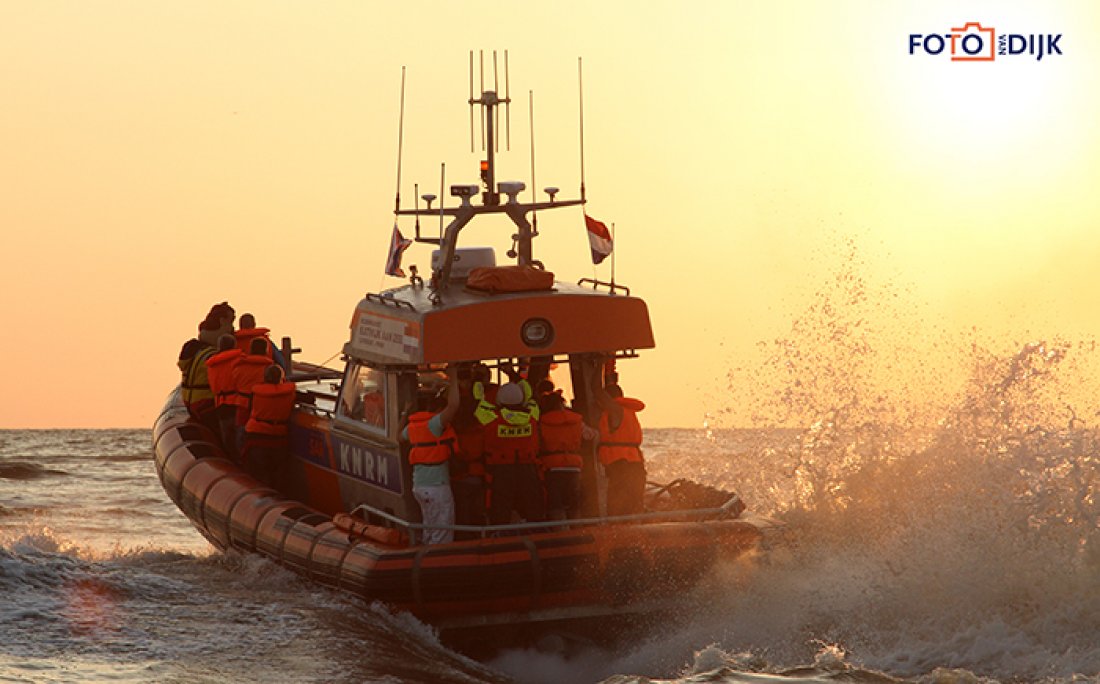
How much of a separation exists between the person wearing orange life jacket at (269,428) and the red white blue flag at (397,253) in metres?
1.50

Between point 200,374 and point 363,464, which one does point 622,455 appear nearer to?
point 363,464

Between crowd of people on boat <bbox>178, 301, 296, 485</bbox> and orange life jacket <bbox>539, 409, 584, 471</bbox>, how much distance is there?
3.22 metres

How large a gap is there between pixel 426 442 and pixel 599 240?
2397mm

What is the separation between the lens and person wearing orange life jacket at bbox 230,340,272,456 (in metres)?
15.4

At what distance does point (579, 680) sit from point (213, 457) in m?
5.08

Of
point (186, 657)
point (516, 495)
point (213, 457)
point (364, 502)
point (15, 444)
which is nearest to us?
point (186, 657)

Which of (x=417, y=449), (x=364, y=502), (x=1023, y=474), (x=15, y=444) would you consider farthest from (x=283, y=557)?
(x=15, y=444)

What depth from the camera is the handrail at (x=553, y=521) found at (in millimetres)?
12031

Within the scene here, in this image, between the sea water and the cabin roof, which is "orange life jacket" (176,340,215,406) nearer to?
the sea water

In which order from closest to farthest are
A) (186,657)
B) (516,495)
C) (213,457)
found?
(186,657), (516,495), (213,457)

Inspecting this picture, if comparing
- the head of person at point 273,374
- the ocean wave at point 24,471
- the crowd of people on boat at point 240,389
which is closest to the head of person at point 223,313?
the crowd of people on boat at point 240,389

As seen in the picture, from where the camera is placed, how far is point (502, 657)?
11992mm

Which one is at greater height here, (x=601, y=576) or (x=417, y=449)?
(x=417, y=449)

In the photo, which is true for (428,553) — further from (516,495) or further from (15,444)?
(15,444)
